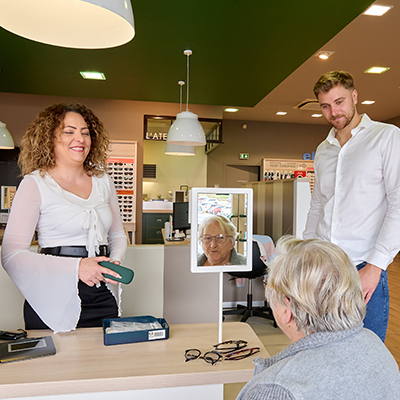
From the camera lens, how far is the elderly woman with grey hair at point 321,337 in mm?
654

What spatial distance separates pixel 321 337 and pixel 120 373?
634 millimetres

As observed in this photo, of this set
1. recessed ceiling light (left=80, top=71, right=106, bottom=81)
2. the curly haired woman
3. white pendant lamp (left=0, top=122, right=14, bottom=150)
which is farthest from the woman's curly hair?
white pendant lamp (left=0, top=122, right=14, bottom=150)

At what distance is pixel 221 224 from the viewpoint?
4.28ft

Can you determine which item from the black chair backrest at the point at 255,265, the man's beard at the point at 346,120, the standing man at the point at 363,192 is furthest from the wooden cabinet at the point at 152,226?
the man's beard at the point at 346,120

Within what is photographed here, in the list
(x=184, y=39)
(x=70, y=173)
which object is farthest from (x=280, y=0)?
(x=70, y=173)

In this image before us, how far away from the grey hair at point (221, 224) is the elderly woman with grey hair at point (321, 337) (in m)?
0.41

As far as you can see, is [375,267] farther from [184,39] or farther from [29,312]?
[184,39]

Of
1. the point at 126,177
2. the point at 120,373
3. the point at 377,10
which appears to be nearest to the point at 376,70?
the point at 377,10

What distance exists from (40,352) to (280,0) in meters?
2.70

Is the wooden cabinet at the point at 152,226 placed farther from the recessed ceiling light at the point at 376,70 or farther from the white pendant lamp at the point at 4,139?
the recessed ceiling light at the point at 376,70

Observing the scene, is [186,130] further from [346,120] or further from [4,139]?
[346,120]

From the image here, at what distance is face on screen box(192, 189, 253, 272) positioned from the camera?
4.18 ft

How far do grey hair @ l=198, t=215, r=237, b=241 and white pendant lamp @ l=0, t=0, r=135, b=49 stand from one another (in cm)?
66

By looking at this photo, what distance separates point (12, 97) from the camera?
678cm
